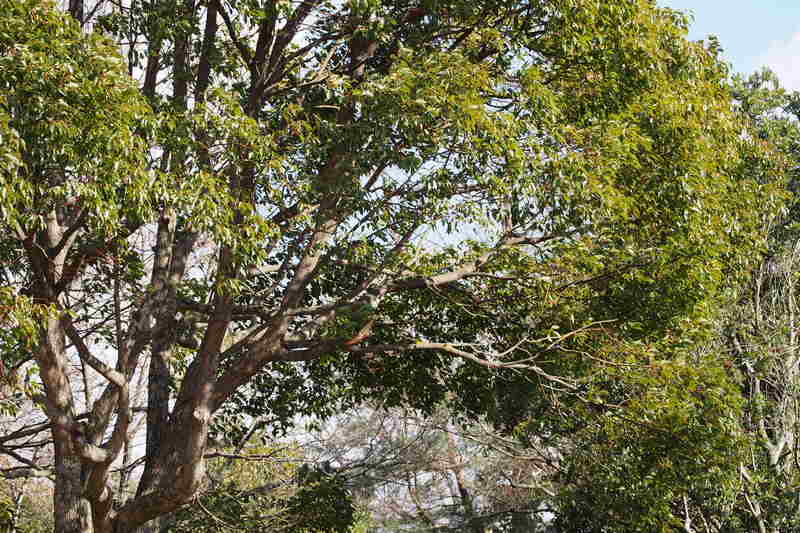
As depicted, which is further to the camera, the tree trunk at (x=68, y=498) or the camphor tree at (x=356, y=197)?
the tree trunk at (x=68, y=498)

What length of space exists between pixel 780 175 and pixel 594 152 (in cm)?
536

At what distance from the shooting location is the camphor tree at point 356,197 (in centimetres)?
598

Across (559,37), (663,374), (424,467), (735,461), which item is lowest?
(735,461)

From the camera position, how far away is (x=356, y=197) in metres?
6.61

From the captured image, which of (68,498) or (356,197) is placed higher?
(356,197)

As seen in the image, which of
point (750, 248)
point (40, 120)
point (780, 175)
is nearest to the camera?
point (40, 120)

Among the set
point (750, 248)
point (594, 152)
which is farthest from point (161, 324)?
point (750, 248)

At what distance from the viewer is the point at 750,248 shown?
28.8 feet

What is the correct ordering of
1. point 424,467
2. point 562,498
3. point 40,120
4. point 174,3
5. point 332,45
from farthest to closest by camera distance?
point 424,467 < point 562,498 < point 332,45 < point 174,3 < point 40,120

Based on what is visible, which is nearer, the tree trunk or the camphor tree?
the camphor tree

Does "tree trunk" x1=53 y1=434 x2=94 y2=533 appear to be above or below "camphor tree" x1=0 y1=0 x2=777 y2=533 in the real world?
below

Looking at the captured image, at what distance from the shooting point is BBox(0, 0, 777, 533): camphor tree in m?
5.98

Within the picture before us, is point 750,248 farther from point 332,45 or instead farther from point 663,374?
point 332,45

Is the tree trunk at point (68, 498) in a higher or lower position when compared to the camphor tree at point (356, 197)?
lower
